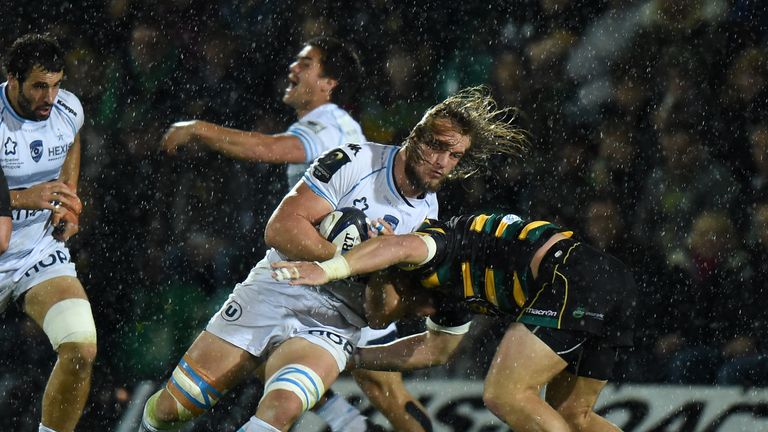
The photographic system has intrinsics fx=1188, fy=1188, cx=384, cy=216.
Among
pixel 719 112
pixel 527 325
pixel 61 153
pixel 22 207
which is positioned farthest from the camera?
pixel 719 112

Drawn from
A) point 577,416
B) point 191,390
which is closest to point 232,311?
point 191,390

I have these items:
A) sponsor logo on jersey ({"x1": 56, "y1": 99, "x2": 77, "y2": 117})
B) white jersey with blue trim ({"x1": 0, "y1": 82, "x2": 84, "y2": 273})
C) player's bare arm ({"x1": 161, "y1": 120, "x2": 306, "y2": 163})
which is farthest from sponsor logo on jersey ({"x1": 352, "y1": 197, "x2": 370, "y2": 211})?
sponsor logo on jersey ({"x1": 56, "y1": 99, "x2": 77, "y2": 117})

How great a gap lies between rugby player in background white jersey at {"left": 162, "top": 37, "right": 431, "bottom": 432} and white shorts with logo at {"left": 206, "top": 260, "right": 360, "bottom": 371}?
62 centimetres

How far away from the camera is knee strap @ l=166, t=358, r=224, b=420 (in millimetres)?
4332

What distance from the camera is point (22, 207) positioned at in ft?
→ 15.6

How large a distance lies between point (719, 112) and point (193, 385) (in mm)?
3309

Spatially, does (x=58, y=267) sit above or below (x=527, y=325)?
below

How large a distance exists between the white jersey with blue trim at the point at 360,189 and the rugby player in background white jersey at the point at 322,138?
2.20ft

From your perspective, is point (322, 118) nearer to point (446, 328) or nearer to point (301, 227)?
point (446, 328)

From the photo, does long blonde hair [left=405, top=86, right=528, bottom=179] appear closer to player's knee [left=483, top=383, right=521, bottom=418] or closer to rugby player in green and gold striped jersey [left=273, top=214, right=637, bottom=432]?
rugby player in green and gold striped jersey [left=273, top=214, right=637, bottom=432]

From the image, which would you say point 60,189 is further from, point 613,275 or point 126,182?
point 613,275

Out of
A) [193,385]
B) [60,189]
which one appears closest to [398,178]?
[193,385]

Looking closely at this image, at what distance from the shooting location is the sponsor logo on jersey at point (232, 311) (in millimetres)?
4414

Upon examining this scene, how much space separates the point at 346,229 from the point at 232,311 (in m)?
0.60
